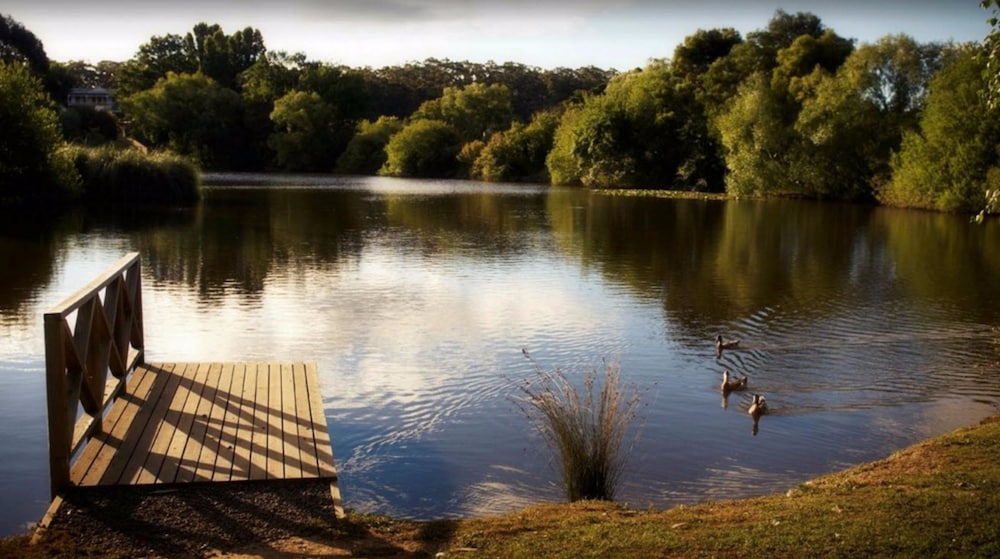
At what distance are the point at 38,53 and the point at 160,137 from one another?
1523cm

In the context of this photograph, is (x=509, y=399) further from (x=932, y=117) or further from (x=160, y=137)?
(x=160, y=137)

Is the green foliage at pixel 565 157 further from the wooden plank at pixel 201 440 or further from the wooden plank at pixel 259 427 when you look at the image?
the wooden plank at pixel 201 440

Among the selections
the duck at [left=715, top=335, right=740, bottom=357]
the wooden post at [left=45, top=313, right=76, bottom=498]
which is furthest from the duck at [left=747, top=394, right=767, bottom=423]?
the wooden post at [left=45, top=313, right=76, bottom=498]

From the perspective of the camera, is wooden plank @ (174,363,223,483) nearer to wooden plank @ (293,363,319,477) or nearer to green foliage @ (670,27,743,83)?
wooden plank @ (293,363,319,477)

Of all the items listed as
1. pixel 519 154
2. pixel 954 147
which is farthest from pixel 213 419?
pixel 519 154

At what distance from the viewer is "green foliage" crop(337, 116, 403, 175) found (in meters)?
86.0

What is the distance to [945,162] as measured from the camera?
128 feet

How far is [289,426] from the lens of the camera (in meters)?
7.15

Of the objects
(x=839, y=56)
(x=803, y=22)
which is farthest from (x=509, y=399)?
(x=803, y=22)

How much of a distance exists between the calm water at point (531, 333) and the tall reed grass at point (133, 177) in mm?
7662

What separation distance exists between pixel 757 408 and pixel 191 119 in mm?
85313

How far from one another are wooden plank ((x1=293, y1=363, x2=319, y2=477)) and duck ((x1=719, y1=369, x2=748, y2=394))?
470 cm

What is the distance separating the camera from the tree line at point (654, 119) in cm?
4181

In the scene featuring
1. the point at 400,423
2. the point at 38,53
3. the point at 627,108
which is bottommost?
the point at 400,423
